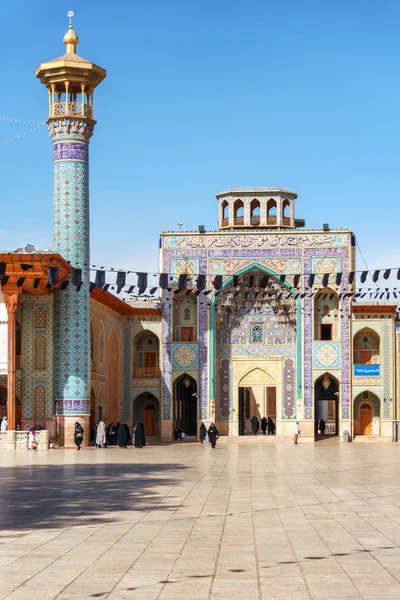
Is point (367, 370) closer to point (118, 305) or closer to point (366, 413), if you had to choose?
point (366, 413)

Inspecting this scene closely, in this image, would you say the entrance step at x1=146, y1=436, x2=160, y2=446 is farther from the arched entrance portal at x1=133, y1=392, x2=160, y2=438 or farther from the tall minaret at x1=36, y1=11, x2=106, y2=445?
the tall minaret at x1=36, y1=11, x2=106, y2=445

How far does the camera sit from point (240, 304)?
42781 mm

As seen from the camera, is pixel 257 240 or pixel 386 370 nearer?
pixel 386 370

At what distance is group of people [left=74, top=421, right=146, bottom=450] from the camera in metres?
31.7

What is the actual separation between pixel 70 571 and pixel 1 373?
77.5 feet

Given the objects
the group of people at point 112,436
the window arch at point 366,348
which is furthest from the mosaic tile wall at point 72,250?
the window arch at point 366,348

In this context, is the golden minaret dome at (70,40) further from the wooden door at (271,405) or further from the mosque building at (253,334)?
the wooden door at (271,405)

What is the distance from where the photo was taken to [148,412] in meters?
43.7

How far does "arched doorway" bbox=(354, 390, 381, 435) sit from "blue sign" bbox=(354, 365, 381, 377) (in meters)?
1.00

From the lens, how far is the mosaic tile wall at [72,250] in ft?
107

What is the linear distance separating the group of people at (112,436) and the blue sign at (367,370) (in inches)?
390

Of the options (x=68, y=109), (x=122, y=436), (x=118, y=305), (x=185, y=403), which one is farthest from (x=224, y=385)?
(x=68, y=109)

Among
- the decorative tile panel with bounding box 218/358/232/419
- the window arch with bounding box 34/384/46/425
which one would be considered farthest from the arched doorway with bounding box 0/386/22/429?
the decorative tile panel with bounding box 218/358/232/419

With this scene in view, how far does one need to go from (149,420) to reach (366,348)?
375 inches
